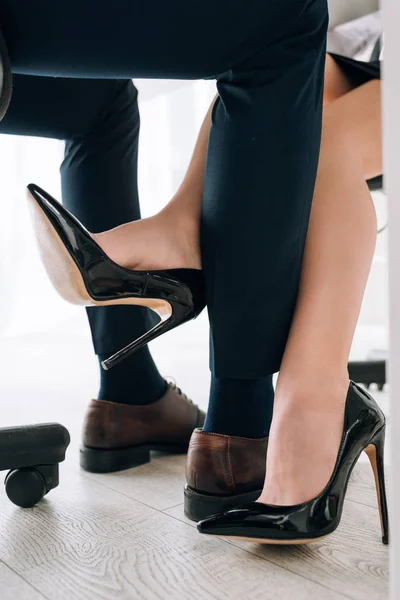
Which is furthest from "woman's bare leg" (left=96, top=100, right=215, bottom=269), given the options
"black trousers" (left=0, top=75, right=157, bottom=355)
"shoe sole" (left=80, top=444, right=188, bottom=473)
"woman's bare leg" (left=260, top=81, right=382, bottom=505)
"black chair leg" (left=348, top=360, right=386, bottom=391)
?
"black chair leg" (left=348, top=360, right=386, bottom=391)

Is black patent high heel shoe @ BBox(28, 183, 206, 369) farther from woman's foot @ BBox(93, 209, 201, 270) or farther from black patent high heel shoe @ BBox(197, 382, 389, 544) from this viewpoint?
black patent high heel shoe @ BBox(197, 382, 389, 544)

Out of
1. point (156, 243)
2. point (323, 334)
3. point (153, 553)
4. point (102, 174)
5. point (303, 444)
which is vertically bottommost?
point (153, 553)

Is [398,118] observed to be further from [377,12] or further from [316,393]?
[377,12]

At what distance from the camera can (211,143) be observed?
740 mm

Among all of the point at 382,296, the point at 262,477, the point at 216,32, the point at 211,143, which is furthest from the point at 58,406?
the point at 382,296

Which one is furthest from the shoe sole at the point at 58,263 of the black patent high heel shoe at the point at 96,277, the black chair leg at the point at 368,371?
the black chair leg at the point at 368,371

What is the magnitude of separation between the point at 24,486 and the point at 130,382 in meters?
0.25

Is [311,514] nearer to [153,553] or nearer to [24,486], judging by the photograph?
[153,553]

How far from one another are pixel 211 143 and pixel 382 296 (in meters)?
2.10

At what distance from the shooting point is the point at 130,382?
40.5 inches

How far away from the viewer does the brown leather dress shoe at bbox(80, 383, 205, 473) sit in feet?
3.28

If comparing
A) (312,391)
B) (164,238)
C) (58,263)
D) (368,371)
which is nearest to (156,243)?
(164,238)

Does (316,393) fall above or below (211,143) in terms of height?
below

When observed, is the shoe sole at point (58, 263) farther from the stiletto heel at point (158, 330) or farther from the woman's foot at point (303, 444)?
the woman's foot at point (303, 444)
